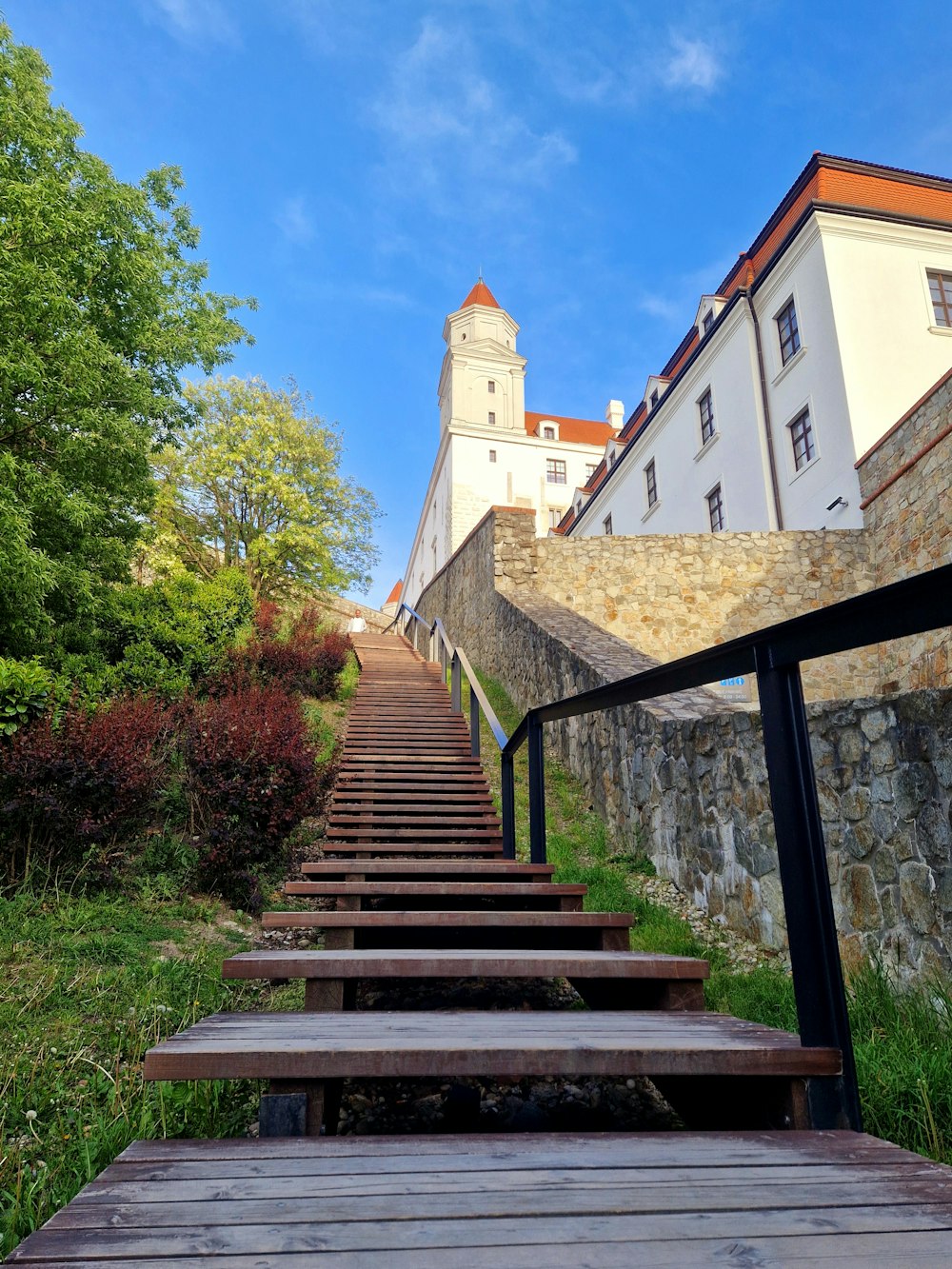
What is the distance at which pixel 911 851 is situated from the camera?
2.97m

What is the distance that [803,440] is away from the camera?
14633mm

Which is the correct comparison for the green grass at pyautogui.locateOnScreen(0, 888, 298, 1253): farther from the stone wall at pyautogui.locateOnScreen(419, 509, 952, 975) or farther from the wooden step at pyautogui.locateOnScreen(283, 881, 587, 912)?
the stone wall at pyautogui.locateOnScreen(419, 509, 952, 975)

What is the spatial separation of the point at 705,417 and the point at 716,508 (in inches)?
104

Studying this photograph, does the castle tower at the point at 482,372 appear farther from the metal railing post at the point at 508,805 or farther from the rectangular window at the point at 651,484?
the metal railing post at the point at 508,805

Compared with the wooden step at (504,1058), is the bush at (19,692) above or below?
above

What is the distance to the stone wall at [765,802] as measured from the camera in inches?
114

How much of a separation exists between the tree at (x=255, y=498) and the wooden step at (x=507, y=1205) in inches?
618

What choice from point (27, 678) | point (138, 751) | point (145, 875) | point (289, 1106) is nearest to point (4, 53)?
point (27, 678)

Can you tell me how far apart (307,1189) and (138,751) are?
14.5 ft

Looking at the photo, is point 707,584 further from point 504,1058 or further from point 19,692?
point 504,1058

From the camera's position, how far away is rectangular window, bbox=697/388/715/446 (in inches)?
719

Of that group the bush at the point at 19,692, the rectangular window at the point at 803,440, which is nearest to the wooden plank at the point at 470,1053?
the bush at the point at 19,692

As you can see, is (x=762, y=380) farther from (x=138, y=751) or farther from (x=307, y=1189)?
(x=307, y=1189)

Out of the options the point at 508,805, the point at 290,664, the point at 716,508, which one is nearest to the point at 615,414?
the point at 716,508
